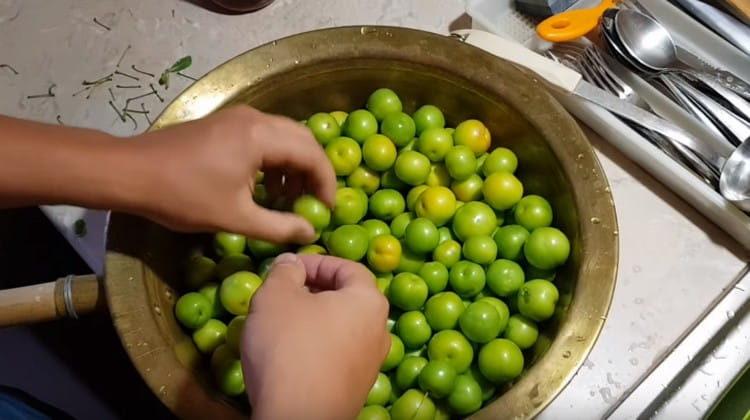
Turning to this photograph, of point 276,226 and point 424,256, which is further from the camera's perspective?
point 424,256

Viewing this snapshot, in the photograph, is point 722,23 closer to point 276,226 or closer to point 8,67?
point 276,226

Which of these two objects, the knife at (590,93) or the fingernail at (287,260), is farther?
the knife at (590,93)

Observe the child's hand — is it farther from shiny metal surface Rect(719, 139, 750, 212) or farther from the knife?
shiny metal surface Rect(719, 139, 750, 212)

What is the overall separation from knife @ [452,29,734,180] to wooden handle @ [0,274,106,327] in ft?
1.96

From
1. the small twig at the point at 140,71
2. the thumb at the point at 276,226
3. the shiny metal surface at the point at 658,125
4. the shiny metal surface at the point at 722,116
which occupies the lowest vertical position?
the small twig at the point at 140,71

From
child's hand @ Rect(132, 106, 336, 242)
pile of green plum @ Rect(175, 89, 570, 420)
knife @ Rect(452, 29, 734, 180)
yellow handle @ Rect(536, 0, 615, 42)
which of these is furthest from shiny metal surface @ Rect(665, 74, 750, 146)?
child's hand @ Rect(132, 106, 336, 242)

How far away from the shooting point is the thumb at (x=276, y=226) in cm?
78

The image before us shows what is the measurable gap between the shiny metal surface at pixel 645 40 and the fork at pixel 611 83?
4 centimetres

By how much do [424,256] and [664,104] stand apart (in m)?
0.39

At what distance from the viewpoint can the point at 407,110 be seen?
39.8 inches

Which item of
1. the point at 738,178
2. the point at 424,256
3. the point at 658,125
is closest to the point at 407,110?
the point at 424,256

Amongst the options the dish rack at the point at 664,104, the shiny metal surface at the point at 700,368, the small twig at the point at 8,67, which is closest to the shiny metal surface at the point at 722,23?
the dish rack at the point at 664,104

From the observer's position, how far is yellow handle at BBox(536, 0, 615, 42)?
40.6 inches

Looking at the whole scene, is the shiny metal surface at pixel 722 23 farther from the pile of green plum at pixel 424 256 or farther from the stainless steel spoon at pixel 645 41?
the pile of green plum at pixel 424 256
